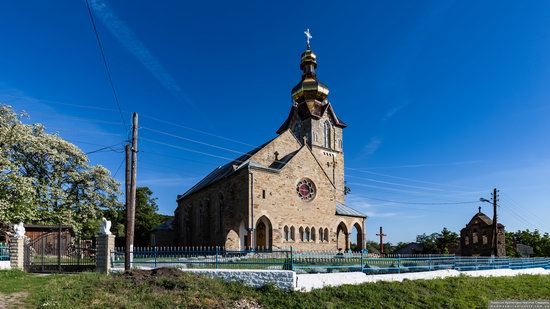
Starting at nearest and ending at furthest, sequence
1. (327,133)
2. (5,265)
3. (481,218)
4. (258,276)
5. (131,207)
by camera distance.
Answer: (258,276), (131,207), (5,265), (481,218), (327,133)

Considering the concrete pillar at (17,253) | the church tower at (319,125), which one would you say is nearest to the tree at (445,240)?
the church tower at (319,125)

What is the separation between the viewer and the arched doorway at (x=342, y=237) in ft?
112

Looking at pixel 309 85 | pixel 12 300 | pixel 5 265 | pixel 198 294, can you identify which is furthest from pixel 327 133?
pixel 12 300

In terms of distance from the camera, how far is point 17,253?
58.5ft

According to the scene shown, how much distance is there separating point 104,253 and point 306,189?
1814cm

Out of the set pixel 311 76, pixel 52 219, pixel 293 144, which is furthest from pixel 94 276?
pixel 311 76

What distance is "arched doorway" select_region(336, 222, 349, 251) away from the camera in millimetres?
34125

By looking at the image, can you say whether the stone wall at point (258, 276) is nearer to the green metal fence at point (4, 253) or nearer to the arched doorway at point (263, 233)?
the green metal fence at point (4, 253)

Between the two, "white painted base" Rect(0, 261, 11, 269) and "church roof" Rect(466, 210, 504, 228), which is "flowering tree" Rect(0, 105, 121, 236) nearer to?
"white painted base" Rect(0, 261, 11, 269)

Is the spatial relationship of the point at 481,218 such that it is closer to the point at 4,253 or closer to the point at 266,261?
the point at 266,261

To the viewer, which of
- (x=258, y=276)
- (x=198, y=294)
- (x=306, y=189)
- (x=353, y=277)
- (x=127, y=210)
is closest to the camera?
(x=198, y=294)

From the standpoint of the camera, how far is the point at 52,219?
89.2ft

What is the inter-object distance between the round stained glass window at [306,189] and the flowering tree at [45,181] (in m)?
14.4

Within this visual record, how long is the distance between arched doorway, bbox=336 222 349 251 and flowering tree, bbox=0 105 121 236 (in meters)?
18.8
